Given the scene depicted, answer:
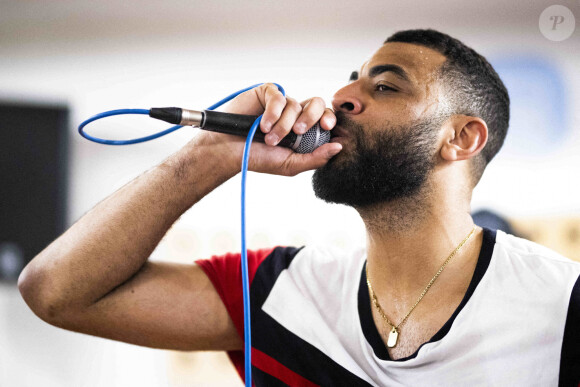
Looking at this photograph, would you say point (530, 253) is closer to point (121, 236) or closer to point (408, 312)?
point (408, 312)

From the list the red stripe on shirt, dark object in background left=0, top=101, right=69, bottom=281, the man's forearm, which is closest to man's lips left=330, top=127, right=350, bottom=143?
the man's forearm

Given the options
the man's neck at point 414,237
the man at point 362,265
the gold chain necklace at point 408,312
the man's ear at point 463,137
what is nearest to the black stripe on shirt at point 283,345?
the man at point 362,265

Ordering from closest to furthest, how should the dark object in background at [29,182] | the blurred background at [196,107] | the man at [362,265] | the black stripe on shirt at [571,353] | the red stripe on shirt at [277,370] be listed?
the black stripe on shirt at [571,353] → the man at [362,265] → the red stripe on shirt at [277,370] → the blurred background at [196,107] → the dark object in background at [29,182]

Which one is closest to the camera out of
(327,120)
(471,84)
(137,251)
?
(327,120)

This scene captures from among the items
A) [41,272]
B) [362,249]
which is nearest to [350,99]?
[362,249]

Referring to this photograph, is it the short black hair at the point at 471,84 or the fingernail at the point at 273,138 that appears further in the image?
the short black hair at the point at 471,84

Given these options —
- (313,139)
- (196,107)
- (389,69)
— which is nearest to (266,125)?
(313,139)

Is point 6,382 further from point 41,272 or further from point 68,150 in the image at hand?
point 41,272

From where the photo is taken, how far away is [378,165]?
1.16 metres

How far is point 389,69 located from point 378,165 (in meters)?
0.25

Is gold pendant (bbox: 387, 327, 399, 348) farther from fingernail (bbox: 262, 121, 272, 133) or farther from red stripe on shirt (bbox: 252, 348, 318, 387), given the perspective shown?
fingernail (bbox: 262, 121, 272, 133)

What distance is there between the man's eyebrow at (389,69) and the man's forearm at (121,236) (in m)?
0.41

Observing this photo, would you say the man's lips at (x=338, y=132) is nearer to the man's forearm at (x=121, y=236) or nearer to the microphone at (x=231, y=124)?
the microphone at (x=231, y=124)

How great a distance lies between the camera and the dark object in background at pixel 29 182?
278cm
